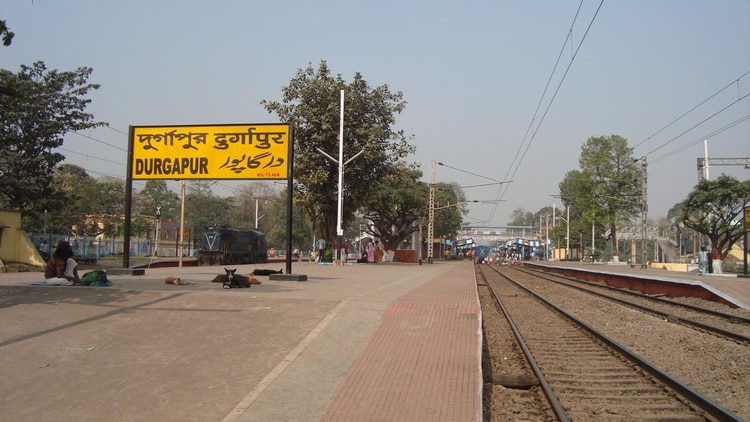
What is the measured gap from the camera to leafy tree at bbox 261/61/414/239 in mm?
36375

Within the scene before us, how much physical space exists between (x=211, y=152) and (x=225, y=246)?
2779 cm

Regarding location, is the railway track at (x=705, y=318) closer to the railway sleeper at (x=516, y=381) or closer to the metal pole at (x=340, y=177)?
the railway sleeper at (x=516, y=381)

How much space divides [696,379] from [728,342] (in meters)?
3.43

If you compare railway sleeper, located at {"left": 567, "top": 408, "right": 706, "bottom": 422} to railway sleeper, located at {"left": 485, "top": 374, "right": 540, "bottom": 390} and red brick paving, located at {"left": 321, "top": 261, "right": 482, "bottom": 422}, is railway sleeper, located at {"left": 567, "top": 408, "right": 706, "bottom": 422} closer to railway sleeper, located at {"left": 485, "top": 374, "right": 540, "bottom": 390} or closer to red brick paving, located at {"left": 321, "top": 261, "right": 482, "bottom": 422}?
red brick paving, located at {"left": 321, "top": 261, "right": 482, "bottom": 422}

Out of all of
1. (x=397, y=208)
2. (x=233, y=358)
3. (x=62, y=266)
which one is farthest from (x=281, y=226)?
(x=233, y=358)

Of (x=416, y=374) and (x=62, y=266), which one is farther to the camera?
(x=62, y=266)

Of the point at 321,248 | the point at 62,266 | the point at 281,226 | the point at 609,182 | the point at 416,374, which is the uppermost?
the point at 609,182

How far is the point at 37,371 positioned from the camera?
6.75 m

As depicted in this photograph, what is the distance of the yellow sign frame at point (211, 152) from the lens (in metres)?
17.7

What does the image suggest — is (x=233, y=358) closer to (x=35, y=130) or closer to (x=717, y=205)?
(x=35, y=130)

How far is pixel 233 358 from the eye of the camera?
7.45 meters

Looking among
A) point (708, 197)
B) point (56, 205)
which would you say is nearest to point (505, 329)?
point (56, 205)

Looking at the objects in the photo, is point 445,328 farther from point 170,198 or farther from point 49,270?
point 170,198

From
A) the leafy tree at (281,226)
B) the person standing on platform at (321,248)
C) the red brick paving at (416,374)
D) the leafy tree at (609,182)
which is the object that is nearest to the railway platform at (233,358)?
the red brick paving at (416,374)
